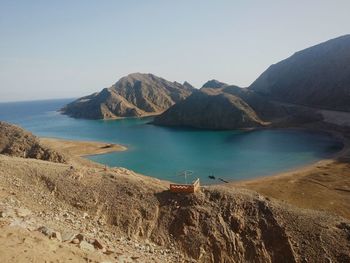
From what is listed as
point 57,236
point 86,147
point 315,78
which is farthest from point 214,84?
point 57,236

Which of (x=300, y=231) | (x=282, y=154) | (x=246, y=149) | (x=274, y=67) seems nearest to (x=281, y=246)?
(x=300, y=231)

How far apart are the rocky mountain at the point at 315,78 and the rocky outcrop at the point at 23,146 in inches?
3340

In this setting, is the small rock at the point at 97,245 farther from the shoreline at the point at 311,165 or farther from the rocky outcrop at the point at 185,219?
the shoreline at the point at 311,165

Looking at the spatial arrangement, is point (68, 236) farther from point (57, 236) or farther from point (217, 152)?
point (217, 152)

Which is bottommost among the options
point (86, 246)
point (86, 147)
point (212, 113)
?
point (86, 147)

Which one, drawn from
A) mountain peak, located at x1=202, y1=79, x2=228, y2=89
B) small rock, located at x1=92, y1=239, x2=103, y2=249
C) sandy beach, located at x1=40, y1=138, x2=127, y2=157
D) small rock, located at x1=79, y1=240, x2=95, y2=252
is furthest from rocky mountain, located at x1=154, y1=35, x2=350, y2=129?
small rock, located at x1=79, y1=240, x2=95, y2=252

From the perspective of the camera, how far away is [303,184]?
47969 millimetres

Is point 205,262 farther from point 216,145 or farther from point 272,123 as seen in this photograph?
point 272,123

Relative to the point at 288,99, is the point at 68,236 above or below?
below

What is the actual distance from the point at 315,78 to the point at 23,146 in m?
103

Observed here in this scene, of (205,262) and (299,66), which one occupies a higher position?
(299,66)

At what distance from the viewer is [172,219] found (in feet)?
83.5

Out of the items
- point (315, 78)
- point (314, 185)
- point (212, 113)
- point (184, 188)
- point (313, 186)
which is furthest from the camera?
point (315, 78)

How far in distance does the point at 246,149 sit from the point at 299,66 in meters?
76.9
